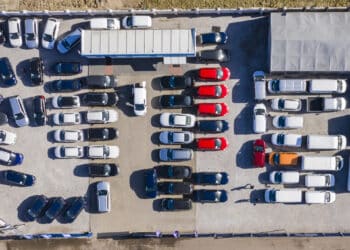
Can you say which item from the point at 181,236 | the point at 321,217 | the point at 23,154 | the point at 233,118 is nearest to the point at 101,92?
the point at 23,154

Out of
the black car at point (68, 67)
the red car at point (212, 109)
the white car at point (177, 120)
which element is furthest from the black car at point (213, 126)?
the black car at point (68, 67)

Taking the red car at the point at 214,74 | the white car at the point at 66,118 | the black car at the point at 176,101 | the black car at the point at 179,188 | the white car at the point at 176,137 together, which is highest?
the red car at the point at 214,74

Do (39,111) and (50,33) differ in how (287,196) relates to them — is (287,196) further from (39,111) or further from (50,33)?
(50,33)

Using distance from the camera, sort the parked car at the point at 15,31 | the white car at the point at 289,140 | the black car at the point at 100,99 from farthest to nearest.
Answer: the parked car at the point at 15,31
the black car at the point at 100,99
the white car at the point at 289,140

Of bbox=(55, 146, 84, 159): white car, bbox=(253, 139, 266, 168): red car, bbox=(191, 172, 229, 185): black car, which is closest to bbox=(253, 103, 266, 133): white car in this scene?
bbox=(253, 139, 266, 168): red car

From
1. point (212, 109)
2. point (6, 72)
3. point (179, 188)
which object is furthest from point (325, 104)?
point (6, 72)

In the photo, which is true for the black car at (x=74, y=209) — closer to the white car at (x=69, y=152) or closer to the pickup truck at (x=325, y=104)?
the white car at (x=69, y=152)
